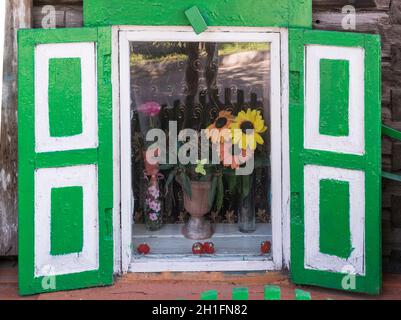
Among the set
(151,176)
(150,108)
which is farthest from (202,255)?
(150,108)

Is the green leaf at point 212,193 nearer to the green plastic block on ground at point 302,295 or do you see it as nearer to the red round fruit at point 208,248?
the red round fruit at point 208,248

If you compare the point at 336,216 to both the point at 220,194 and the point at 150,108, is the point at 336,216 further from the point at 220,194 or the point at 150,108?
the point at 150,108

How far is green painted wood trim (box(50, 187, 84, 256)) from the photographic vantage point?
12.8 feet

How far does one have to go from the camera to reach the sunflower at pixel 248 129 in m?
4.44

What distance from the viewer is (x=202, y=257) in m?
4.27

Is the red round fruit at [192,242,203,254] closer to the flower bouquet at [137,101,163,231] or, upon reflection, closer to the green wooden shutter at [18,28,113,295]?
the flower bouquet at [137,101,163,231]

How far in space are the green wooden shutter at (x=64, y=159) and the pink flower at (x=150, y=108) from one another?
53 centimetres

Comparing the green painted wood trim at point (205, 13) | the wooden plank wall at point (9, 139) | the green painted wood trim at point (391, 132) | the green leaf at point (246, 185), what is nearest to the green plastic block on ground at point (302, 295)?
→ the green leaf at point (246, 185)

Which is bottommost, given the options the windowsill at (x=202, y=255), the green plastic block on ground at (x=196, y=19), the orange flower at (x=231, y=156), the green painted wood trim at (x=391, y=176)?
the windowsill at (x=202, y=255)

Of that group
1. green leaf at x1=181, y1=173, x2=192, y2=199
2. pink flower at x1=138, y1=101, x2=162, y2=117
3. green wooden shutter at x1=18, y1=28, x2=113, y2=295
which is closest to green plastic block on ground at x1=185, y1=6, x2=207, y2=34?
green wooden shutter at x1=18, y1=28, x2=113, y2=295

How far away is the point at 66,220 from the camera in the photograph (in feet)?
12.8

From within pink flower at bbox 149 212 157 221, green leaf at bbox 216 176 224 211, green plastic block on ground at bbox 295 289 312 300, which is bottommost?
green plastic block on ground at bbox 295 289 312 300

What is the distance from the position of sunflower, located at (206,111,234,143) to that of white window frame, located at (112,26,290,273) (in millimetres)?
440

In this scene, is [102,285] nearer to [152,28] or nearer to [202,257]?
[202,257]
